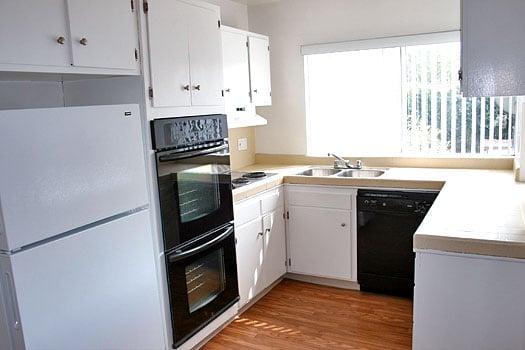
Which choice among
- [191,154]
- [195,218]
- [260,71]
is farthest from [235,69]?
[195,218]

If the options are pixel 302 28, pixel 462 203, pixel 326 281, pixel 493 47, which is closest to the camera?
pixel 493 47

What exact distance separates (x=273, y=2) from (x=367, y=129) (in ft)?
4.56

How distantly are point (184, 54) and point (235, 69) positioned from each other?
85 centimetres

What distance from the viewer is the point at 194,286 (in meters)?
2.70

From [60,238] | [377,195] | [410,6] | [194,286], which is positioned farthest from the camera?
[410,6]

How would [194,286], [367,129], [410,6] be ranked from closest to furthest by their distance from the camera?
[194,286] < [410,6] < [367,129]

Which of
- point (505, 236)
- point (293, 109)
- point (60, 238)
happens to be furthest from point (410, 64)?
Answer: point (60, 238)

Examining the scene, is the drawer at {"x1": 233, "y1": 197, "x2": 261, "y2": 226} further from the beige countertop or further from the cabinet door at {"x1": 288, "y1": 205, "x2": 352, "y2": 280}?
the cabinet door at {"x1": 288, "y1": 205, "x2": 352, "y2": 280}

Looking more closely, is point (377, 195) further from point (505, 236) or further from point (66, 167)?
point (66, 167)

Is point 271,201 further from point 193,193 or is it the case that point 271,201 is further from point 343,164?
point 193,193

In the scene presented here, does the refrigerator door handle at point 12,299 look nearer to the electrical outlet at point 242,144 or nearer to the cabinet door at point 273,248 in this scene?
the cabinet door at point 273,248

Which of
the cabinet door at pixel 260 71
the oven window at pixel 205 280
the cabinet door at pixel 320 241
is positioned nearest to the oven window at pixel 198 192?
the oven window at pixel 205 280

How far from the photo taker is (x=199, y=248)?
8.75 feet

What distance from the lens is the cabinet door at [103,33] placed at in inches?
75.5
